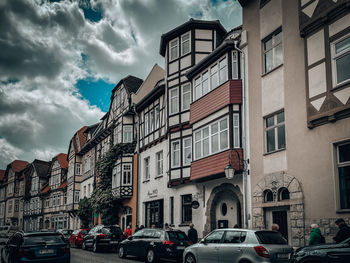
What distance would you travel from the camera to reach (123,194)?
32.8 m

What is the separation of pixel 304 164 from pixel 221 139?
18.9 ft

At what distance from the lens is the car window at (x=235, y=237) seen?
39.3 feet

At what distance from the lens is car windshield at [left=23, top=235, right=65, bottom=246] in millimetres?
13016

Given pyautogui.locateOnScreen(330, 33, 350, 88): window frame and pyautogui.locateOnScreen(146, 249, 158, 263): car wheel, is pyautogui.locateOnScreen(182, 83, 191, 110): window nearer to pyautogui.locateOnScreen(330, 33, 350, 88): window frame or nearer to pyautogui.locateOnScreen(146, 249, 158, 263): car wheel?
pyautogui.locateOnScreen(146, 249, 158, 263): car wheel

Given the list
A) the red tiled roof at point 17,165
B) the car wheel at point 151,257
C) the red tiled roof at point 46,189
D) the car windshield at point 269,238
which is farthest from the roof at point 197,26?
the red tiled roof at point 17,165

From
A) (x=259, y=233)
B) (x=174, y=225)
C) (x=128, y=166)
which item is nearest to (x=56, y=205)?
(x=128, y=166)

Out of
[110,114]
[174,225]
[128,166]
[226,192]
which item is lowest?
[174,225]

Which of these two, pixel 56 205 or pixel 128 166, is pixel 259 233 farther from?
pixel 56 205

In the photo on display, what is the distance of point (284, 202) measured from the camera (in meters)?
15.6

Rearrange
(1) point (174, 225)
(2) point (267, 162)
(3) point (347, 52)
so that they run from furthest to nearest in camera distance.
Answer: (1) point (174, 225) < (2) point (267, 162) < (3) point (347, 52)

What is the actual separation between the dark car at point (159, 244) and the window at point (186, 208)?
5.87 meters

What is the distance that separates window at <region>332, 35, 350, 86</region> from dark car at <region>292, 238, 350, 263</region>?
5897mm

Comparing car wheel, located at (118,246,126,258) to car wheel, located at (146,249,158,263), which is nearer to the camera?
car wheel, located at (146,249,158,263)

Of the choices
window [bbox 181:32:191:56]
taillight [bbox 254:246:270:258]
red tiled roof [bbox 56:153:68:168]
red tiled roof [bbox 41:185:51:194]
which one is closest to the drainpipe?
taillight [bbox 254:246:270:258]
